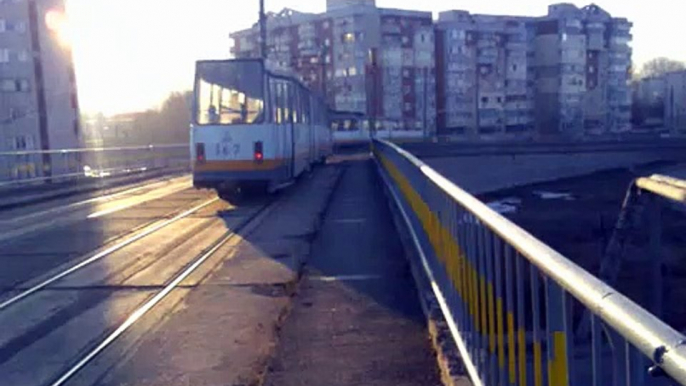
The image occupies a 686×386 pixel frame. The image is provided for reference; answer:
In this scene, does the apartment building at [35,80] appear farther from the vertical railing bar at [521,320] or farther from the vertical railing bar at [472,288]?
the vertical railing bar at [521,320]

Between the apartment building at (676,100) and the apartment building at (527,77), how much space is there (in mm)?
11678

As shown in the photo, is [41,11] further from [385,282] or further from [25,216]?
[385,282]

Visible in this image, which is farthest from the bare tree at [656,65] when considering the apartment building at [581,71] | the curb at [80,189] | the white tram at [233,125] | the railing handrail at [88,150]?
the white tram at [233,125]

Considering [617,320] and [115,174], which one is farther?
[115,174]

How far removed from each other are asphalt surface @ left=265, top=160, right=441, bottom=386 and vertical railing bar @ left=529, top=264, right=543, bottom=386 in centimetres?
282

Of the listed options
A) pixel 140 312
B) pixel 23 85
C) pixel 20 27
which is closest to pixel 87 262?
pixel 140 312

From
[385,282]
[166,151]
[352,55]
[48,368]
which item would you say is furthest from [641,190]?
[352,55]

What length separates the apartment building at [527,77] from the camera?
299 feet

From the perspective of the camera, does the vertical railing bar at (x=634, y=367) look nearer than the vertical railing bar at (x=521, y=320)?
Yes

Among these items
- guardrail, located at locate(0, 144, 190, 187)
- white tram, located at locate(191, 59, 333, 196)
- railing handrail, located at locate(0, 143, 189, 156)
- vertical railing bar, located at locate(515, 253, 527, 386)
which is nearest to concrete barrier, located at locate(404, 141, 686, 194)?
railing handrail, located at locate(0, 143, 189, 156)

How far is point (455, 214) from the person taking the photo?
655 centimetres

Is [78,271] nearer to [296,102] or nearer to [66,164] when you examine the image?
[296,102]

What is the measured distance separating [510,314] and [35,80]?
50.6 metres

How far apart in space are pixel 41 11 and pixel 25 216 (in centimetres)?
3494
